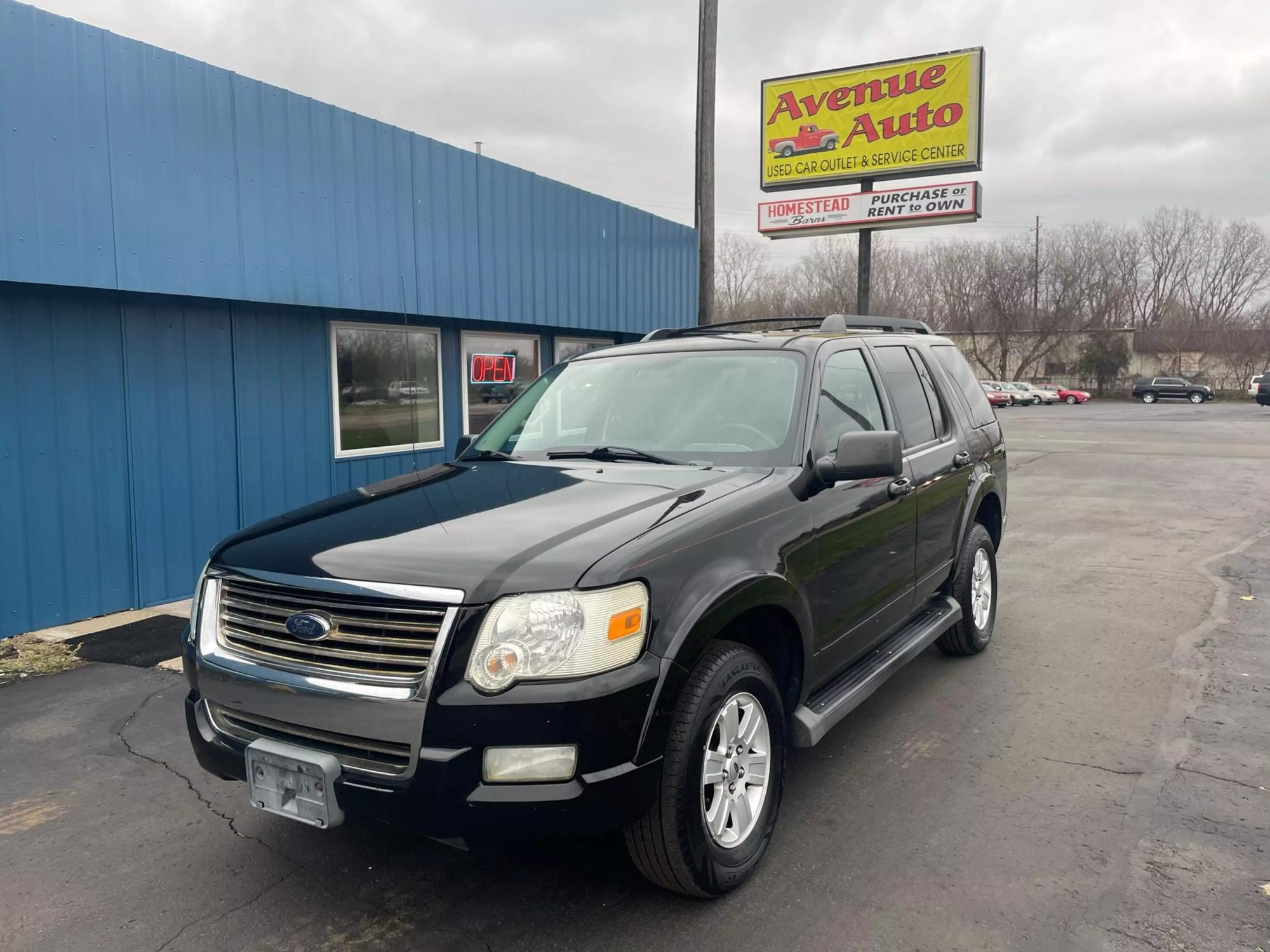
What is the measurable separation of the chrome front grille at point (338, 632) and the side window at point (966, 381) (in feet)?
13.5

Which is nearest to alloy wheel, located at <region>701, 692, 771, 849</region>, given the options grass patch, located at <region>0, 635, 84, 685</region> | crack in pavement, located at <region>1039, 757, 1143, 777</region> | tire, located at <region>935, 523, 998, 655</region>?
crack in pavement, located at <region>1039, 757, 1143, 777</region>

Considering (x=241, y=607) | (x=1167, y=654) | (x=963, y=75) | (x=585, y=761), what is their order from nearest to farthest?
(x=585, y=761) < (x=241, y=607) < (x=1167, y=654) < (x=963, y=75)

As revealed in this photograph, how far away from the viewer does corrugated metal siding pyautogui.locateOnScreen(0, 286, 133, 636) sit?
6059 mm

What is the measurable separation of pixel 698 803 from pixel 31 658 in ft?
15.9

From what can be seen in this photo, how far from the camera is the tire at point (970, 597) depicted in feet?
17.9

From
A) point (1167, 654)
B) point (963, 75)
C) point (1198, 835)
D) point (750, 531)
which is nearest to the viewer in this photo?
point (750, 531)

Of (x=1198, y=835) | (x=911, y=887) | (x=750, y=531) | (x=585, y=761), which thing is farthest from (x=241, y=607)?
(x=1198, y=835)

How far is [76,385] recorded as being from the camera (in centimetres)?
642

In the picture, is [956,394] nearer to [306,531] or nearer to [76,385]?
[306,531]

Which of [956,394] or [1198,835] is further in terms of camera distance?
[956,394]

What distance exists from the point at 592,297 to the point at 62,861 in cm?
920

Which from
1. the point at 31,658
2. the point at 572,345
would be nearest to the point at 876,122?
the point at 572,345

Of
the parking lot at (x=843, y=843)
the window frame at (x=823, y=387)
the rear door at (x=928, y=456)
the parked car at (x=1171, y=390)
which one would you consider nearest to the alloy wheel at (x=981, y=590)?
the parking lot at (x=843, y=843)

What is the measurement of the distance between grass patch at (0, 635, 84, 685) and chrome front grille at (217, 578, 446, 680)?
10.9 ft
